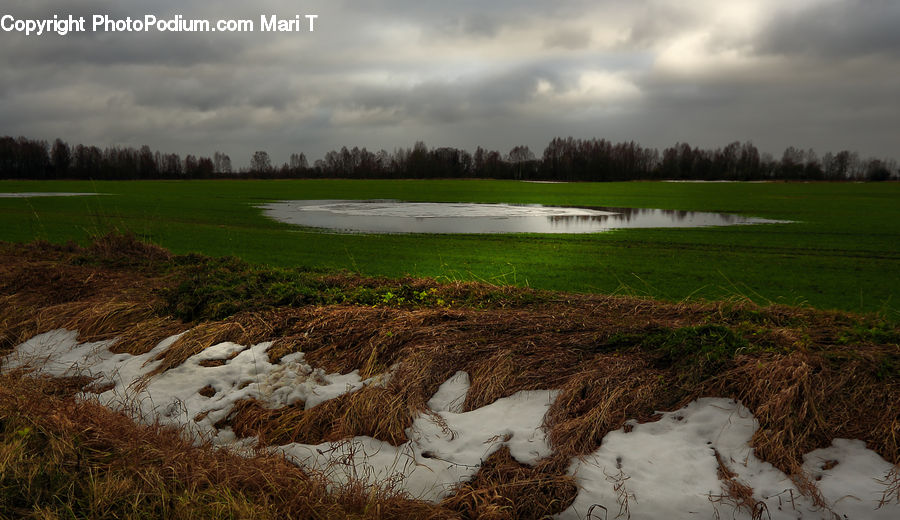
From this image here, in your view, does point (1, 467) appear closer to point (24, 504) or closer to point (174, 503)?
point (24, 504)

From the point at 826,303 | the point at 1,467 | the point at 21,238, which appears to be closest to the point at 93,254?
the point at 1,467

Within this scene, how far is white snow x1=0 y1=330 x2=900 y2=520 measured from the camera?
3.99 meters

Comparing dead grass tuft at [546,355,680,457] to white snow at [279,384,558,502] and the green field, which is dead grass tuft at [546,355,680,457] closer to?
white snow at [279,384,558,502]

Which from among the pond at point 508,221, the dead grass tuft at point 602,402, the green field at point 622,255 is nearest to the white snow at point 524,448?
the dead grass tuft at point 602,402

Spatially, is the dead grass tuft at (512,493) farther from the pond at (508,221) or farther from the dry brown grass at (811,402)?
the pond at (508,221)

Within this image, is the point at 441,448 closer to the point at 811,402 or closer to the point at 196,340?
the point at 811,402

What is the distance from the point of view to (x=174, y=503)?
3.80 metres

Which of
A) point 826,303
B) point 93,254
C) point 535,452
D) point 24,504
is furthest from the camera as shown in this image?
point 93,254

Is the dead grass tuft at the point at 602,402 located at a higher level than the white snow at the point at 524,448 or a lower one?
higher

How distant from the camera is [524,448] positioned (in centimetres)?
464

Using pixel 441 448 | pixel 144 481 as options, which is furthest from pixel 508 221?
pixel 144 481

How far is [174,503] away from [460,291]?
15.8ft

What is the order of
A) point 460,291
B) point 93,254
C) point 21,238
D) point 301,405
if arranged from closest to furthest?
point 301,405 → point 460,291 → point 93,254 → point 21,238

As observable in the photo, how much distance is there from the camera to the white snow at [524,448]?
13.1ft
